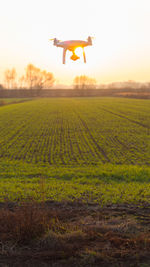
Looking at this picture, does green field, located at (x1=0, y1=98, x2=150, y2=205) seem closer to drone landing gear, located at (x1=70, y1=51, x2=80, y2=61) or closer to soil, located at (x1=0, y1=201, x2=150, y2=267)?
soil, located at (x1=0, y1=201, x2=150, y2=267)

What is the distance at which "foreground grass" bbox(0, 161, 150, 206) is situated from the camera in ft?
30.9

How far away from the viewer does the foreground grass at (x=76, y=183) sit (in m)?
9.41

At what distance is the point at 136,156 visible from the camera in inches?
624

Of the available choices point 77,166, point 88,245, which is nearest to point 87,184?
point 77,166

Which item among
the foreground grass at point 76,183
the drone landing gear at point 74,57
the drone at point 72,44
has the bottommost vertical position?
the foreground grass at point 76,183

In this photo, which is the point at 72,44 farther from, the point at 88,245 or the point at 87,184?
the point at 87,184

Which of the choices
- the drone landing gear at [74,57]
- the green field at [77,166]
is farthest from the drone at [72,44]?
the green field at [77,166]

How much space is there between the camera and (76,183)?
36.2 feet

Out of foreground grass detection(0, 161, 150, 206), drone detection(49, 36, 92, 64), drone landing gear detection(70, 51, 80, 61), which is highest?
drone detection(49, 36, 92, 64)

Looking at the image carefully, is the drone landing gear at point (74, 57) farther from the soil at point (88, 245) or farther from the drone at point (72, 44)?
the soil at point (88, 245)

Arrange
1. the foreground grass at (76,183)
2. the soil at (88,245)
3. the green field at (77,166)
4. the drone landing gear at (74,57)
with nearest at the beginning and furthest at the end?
the soil at (88,245)
the drone landing gear at (74,57)
the foreground grass at (76,183)
the green field at (77,166)

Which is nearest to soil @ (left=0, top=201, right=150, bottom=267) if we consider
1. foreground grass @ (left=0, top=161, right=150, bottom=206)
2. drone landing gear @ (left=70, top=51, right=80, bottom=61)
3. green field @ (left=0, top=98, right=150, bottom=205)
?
green field @ (left=0, top=98, right=150, bottom=205)

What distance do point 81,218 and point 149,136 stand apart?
16054 millimetres

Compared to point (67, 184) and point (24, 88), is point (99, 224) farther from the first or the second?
point (24, 88)
